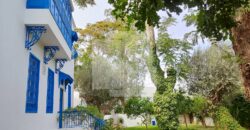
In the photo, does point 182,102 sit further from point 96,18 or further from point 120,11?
point 120,11

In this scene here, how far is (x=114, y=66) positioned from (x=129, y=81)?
247 centimetres

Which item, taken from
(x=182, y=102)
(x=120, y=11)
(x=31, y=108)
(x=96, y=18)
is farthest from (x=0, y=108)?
(x=96, y=18)

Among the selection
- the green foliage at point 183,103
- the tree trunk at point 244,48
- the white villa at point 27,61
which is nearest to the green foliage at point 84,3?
the green foliage at point 183,103

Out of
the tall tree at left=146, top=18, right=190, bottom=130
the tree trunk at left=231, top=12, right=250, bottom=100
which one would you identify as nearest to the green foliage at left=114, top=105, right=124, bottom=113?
the tall tree at left=146, top=18, right=190, bottom=130

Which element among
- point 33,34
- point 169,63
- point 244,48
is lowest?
point 244,48

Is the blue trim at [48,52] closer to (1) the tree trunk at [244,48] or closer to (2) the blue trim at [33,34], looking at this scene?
(2) the blue trim at [33,34]

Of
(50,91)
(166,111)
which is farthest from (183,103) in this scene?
(50,91)

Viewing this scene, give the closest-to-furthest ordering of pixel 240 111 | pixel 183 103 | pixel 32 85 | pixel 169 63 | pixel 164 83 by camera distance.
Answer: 1. pixel 32 85
2. pixel 240 111
3. pixel 164 83
4. pixel 183 103
5. pixel 169 63

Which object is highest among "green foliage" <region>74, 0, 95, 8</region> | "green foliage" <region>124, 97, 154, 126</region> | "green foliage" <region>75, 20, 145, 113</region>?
"green foliage" <region>74, 0, 95, 8</region>

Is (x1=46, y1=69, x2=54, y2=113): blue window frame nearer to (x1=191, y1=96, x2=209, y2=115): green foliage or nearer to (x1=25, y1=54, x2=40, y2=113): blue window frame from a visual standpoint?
(x1=25, y1=54, x2=40, y2=113): blue window frame

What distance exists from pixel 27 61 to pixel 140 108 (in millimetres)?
18218

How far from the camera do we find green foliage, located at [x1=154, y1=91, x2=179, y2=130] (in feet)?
67.8

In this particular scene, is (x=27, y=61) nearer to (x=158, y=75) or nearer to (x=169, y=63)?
(x=158, y=75)

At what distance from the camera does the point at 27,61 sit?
10.1 metres
